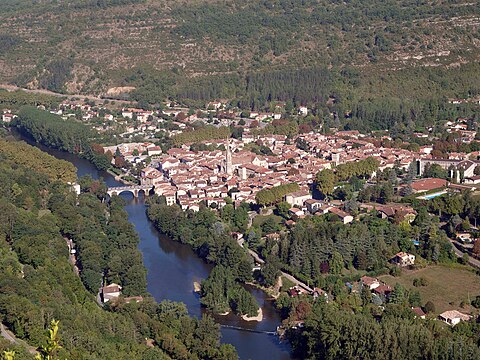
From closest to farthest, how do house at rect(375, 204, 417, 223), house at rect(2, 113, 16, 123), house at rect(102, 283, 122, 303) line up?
house at rect(102, 283, 122, 303)
house at rect(375, 204, 417, 223)
house at rect(2, 113, 16, 123)

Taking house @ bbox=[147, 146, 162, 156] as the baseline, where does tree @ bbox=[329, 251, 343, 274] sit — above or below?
above

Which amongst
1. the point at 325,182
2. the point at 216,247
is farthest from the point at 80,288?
the point at 325,182

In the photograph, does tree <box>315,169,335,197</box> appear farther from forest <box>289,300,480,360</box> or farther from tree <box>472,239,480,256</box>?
forest <box>289,300,480,360</box>

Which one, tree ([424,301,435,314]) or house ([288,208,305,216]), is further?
house ([288,208,305,216])

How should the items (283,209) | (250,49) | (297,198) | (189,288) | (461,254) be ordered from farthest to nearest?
(250,49) < (297,198) < (283,209) < (461,254) < (189,288)

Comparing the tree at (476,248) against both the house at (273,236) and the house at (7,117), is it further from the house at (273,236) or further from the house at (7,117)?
the house at (7,117)


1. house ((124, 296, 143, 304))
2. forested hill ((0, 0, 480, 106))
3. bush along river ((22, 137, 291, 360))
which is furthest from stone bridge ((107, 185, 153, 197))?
forested hill ((0, 0, 480, 106))

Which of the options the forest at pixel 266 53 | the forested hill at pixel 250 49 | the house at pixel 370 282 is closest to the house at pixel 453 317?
the house at pixel 370 282

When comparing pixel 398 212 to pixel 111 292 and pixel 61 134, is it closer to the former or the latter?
pixel 111 292
